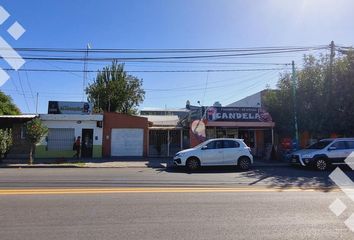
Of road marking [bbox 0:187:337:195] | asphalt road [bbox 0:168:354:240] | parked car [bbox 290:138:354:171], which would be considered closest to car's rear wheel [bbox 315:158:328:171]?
parked car [bbox 290:138:354:171]

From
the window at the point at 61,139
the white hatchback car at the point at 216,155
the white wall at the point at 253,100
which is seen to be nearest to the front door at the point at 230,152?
the white hatchback car at the point at 216,155

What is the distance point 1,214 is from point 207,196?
510cm

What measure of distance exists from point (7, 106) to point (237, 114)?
107ft

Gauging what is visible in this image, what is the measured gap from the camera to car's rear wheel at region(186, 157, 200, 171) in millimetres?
20031

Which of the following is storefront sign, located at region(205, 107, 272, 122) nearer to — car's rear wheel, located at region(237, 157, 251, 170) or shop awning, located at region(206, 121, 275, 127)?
shop awning, located at region(206, 121, 275, 127)

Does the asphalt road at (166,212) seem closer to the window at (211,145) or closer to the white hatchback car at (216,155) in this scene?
the white hatchback car at (216,155)

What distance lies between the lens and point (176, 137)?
3002cm

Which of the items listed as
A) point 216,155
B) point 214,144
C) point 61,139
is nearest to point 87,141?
point 61,139

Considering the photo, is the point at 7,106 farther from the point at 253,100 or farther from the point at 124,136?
the point at 253,100

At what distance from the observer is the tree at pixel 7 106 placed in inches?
1875

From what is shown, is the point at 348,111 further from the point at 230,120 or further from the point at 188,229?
the point at 188,229

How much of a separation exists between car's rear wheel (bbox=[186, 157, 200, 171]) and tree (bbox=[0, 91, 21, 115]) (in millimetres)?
33118

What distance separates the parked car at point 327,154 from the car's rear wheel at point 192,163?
213 inches

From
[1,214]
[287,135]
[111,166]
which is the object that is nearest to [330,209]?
[1,214]
